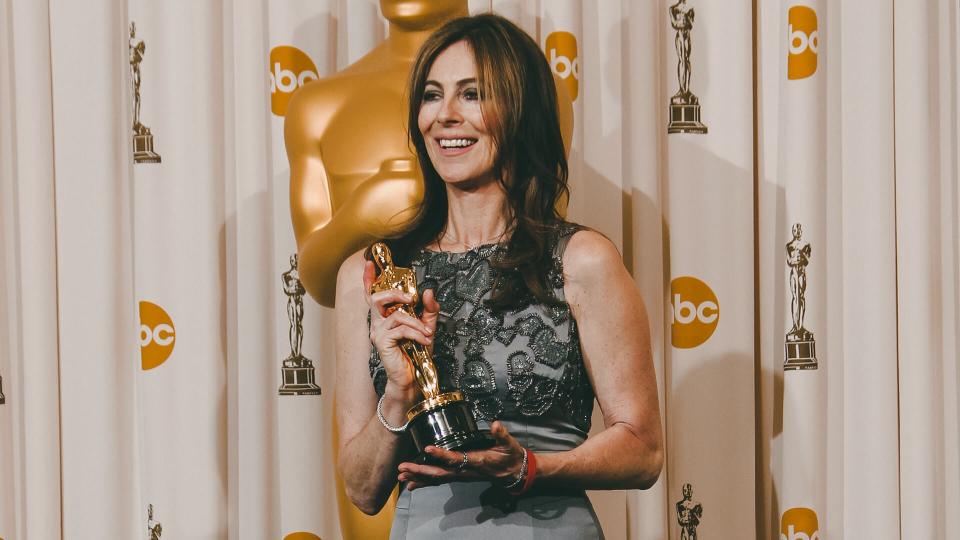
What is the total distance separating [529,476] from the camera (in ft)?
2.89

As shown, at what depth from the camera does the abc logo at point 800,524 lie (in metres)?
1.54

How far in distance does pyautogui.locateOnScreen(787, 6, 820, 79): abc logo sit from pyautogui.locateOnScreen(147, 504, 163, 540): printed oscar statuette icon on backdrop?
1.19 m

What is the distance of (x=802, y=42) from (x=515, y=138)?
2.45ft

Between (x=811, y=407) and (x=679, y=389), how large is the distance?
194 millimetres

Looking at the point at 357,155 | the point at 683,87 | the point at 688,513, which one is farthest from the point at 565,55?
the point at 688,513

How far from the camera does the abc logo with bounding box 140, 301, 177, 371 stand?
1.62 m

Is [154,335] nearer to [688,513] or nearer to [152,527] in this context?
[152,527]

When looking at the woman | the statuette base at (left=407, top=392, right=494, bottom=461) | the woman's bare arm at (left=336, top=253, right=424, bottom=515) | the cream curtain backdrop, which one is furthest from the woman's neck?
the cream curtain backdrop

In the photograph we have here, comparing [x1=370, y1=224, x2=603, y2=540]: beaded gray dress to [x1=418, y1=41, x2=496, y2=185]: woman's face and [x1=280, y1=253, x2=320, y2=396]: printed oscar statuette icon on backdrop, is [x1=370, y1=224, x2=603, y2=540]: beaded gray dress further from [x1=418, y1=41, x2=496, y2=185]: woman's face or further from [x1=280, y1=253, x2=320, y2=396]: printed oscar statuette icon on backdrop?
[x1=280, y1=253, x2=320, y2=396]: printed oscar statuette icon on backdrop

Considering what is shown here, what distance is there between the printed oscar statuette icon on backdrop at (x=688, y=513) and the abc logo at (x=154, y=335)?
0.83 metres
